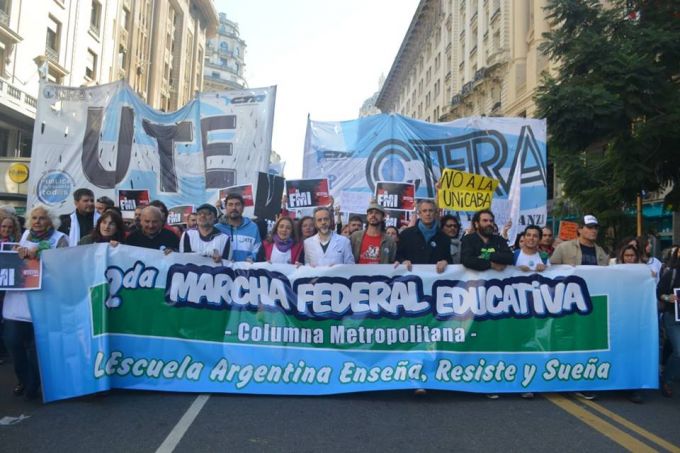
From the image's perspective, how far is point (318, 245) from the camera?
5.85 metres

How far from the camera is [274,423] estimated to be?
429 centimetres

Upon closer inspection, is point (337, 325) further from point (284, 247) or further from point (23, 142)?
point (23, 142)

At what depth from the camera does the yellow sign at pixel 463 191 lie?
7539 millimetres

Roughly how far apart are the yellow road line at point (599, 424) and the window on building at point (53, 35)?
92.3 feet

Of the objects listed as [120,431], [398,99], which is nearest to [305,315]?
[120,431]

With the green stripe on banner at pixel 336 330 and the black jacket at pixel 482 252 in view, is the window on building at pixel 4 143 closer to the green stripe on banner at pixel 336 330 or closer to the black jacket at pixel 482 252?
the green stripe on banner at pixel 336 330

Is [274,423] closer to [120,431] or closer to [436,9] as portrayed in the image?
[120,431]

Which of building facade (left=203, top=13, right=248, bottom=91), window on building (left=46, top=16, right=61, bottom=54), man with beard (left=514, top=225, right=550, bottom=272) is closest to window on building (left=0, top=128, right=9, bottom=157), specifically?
window on building (left=46, top=16, right=61, bottom=54)

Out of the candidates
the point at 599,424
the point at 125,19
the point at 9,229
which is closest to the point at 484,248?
the point at 599,424

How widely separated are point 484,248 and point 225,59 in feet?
383

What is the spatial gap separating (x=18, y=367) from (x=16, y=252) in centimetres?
98

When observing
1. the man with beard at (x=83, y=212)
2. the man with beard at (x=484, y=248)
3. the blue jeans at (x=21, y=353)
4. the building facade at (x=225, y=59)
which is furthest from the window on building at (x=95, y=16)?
the building facade at (x=225, y=59)

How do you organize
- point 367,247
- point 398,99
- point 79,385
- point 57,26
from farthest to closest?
1. point 398,99
2. point 57,26
3. point 367,247
4. point 79,385

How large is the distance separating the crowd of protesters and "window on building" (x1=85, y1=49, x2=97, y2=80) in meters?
27.5
